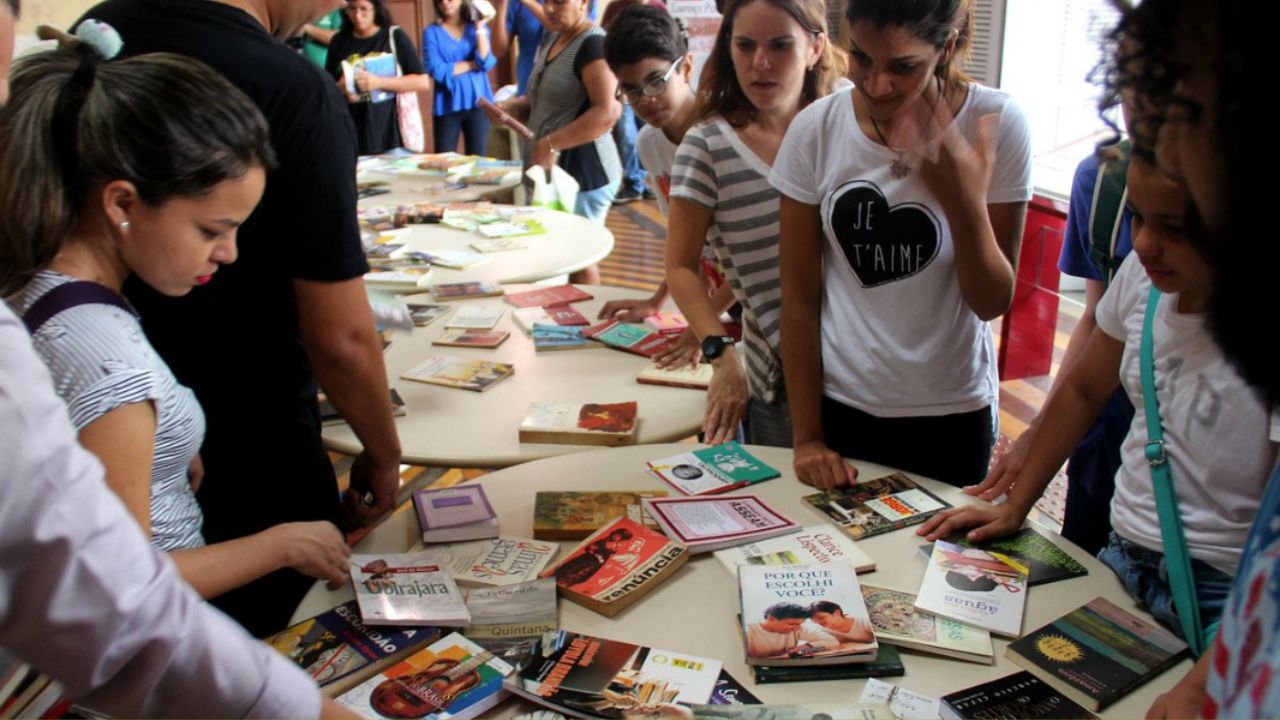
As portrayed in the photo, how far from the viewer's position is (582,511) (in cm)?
176

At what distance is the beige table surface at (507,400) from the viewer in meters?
2.10

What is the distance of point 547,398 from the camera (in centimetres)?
238

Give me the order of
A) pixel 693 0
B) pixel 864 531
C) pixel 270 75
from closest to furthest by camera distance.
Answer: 1. pixel 270 75
2. pixel 864 531
3. pixel 693 0

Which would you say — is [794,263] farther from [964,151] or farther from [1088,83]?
[1088,83]

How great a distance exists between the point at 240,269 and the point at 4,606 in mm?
1104

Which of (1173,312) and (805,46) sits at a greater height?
(805,46)

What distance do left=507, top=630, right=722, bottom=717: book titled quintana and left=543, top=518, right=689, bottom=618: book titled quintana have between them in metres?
0.11

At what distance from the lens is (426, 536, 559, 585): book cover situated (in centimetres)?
157

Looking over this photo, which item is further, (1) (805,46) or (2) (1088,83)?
(1) (805,46)

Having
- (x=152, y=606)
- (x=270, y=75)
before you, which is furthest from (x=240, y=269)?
(x=152, y=606)

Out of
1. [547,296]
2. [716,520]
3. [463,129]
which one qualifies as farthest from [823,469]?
[463,129]

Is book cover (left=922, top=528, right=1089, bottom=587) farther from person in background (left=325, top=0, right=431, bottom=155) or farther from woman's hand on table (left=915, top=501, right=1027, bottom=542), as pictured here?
person in background (left=325, top=0, right=431, bottom=155)

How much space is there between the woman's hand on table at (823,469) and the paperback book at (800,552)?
0.64 feet

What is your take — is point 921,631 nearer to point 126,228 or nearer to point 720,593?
point 720,593
